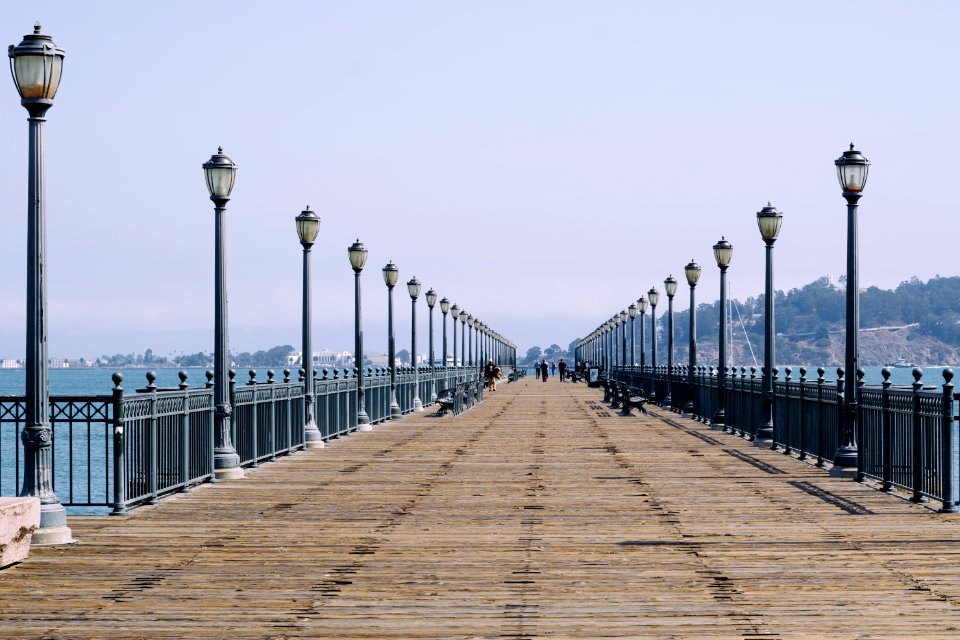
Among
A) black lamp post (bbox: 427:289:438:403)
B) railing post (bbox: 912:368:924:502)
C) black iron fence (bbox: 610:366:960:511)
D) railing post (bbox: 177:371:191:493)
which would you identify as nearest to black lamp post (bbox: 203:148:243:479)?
railing post (bbox: 177:371:191:493)

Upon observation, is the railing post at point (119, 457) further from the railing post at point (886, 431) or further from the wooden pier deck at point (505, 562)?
the railing post at point (886, 431)

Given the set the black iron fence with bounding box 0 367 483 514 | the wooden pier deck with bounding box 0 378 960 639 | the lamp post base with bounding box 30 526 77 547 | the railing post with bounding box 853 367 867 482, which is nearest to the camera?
the wooden pier deck with bounding box 0 378 960 639

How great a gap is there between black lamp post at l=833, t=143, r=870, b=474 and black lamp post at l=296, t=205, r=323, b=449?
9908mm

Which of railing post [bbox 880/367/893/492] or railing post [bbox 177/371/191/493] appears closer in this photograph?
railing post [bbox 880/367/893/492]

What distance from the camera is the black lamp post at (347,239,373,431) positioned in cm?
3247

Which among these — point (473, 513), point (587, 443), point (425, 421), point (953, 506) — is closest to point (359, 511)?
point (473, 513)

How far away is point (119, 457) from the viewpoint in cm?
1409

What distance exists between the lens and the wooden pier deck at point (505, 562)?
8.47m

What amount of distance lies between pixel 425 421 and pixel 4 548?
89.0 feet

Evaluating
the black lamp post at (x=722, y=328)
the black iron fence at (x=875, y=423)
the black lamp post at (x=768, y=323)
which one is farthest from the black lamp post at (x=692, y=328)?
the black lamp post at (x=768, y=323)

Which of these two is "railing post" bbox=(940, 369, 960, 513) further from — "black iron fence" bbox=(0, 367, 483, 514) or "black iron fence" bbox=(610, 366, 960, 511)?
"black iron fence" bbox=(0, 367, 483, 514)

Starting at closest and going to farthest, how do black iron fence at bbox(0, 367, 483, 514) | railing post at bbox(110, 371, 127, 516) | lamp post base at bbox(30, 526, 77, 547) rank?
lamp post base at bbox(30, 526, 77, 547), railing post at bbox(110, 371, 127, 516), black iron fence at bbox(0, 367, 483, 514)

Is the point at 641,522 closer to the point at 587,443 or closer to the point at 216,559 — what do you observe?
the point at 216,559

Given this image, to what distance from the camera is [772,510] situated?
1460 centimetres
